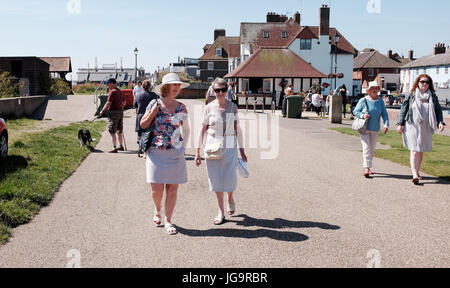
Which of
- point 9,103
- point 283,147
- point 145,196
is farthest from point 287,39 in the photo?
point 145,196

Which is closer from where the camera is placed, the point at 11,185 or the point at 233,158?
the point at 233,158

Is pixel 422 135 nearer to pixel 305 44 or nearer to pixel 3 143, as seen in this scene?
pixel 3 143

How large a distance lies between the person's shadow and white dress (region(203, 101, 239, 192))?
51 cm

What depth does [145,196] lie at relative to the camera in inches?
307

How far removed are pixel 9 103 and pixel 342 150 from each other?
15290mm

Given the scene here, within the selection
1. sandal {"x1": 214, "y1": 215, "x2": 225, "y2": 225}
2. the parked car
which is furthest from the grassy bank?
sandal {"x1": 214, "y1": 215, "x2": 225, "y2": 225}

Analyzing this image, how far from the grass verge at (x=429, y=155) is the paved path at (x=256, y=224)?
0.72 m

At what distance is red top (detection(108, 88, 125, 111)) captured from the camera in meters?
12.6

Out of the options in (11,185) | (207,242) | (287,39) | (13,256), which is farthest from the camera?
(287,39)

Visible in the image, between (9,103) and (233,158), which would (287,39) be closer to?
(9,103)

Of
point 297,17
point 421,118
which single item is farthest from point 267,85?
point 421,118

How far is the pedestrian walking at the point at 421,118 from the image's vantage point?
894 cm

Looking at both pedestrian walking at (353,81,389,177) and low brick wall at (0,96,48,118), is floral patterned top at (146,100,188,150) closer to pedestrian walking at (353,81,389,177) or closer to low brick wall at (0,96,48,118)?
pedestrian walking at (353,81,389,177)

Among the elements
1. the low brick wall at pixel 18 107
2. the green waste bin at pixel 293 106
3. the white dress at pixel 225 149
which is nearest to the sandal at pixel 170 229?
the white dress at pixel 225 149
